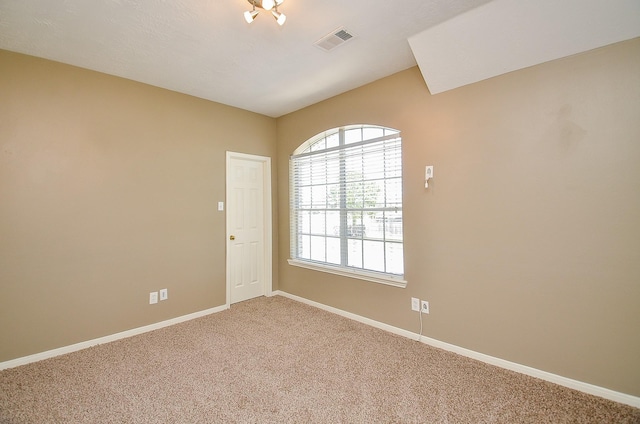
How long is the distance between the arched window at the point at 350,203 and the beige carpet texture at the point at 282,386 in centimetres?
85

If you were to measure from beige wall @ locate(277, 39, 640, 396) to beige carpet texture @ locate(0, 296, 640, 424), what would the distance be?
0.31m

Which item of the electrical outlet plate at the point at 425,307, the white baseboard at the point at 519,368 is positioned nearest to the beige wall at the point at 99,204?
the white baseboard at the point at 519,368

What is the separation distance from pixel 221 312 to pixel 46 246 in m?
1.92

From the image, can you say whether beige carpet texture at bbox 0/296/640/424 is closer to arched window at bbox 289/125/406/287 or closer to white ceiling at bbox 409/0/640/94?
arched window at bbox 289/125/406/287

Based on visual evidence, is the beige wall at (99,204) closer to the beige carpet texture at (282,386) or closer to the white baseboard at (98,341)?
the white baseboard at (98,341)

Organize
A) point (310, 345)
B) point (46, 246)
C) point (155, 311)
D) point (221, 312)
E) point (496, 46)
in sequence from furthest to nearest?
point (221, 312) → point (155, 311) → point (310, 345) → point (46, 246) → point (496, 46)

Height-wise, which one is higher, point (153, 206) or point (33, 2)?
point (33, 2)

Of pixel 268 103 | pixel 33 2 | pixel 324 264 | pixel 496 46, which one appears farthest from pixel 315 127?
pixel 33 2

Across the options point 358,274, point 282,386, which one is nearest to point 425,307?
point 358,274

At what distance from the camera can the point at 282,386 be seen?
206 centimetres

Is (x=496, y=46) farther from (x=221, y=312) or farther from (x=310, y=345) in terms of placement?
(x=221, y=312)

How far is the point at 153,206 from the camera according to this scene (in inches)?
123

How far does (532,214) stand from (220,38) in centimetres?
289

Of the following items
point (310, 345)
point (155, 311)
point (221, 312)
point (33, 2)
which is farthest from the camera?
point (221, 312)
